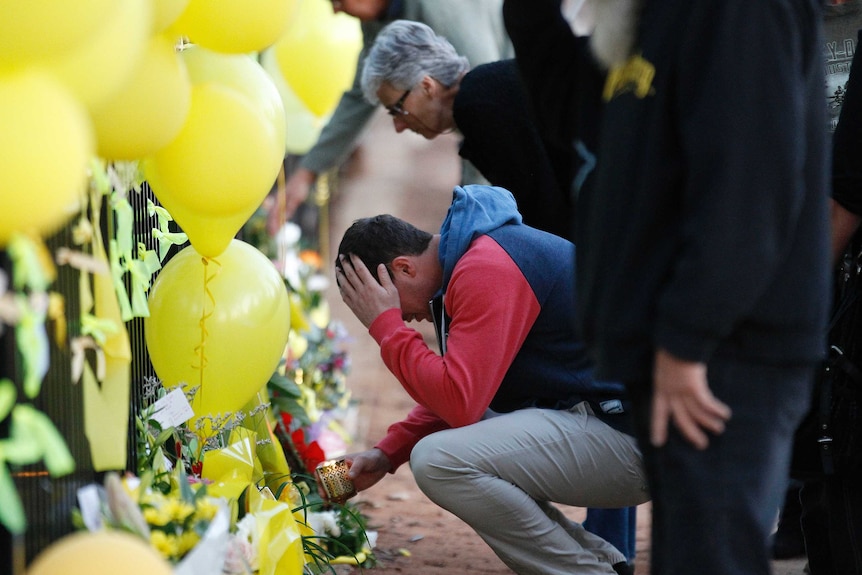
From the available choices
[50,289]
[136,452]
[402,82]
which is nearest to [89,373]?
[50,289]

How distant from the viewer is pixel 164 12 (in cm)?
157

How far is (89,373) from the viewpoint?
5.43 feet

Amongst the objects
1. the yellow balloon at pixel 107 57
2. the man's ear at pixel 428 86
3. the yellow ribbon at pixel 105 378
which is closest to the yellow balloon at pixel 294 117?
the man's ear at pixel 428 86

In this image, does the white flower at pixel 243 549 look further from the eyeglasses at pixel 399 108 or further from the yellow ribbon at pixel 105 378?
the eyeglasses at pixel 399 108

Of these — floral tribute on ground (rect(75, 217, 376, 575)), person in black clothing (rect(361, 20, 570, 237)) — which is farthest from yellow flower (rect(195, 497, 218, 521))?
person in black clothing (rect(361, 20, 570, 237))

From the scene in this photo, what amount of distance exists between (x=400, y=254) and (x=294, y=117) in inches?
69.5

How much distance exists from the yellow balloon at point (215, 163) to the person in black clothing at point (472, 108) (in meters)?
1.17

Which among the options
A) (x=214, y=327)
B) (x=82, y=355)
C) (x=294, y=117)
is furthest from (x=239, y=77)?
(x=294, y=117)

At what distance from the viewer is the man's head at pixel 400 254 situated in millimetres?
2613

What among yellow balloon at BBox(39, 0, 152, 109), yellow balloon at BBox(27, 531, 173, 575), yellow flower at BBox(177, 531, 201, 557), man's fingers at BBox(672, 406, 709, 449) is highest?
yellow balloon at BBox(39, 0, 152, 109)

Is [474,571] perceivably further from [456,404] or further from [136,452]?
[136,452]

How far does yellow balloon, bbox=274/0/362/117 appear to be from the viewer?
152 inches

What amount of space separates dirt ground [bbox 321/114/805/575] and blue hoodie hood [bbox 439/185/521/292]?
975 millimetres

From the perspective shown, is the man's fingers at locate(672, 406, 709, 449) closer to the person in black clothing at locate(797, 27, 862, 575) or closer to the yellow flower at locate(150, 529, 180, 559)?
the yellow flower at locate(150, 529, 180, 559)
